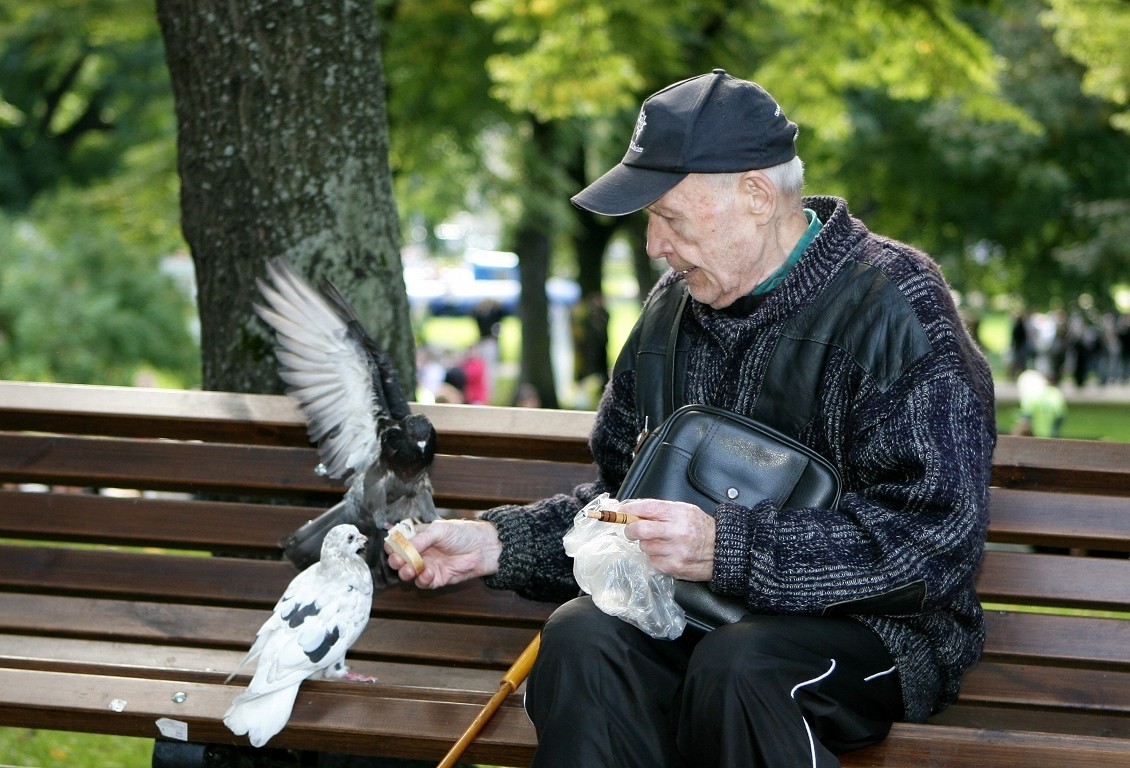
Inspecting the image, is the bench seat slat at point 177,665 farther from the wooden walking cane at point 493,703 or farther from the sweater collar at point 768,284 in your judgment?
the sweater collar at point 768,284

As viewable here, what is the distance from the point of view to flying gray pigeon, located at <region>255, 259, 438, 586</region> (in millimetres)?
3410

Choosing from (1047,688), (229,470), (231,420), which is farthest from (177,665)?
(1047,688)

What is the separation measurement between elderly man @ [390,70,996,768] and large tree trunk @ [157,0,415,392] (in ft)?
5.12

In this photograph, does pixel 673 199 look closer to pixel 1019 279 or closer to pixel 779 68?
pixel 779 68

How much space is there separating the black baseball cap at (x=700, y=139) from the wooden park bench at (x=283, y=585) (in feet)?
3.06

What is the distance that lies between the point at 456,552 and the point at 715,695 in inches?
35.8

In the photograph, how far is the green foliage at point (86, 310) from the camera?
50.6 ft

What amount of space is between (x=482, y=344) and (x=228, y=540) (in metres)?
20.0

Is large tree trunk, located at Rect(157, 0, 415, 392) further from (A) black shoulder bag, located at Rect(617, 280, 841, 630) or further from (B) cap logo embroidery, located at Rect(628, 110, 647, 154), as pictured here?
(A) black shoulder bag, located at Rect(617, 280, 841, 630)

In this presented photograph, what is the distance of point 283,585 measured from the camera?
3580 mm

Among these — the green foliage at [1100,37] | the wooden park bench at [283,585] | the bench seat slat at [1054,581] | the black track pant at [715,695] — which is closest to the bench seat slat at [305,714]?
the wooden park bench at [283,585]

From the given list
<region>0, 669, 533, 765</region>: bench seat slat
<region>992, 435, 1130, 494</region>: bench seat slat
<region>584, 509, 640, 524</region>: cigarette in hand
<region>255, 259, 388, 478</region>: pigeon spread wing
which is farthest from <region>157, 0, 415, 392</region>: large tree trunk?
<region>992, 435, 1130, 494</region>: bench seat slat

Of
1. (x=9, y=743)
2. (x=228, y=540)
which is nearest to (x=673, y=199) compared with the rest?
(x=228, y=540)

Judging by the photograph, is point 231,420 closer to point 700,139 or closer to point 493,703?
point 493,703
